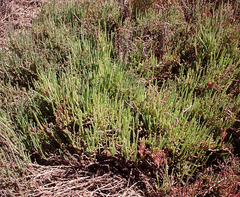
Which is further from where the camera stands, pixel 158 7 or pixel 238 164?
pixel 158 7

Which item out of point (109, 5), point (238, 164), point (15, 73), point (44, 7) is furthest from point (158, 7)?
point (238, 164)

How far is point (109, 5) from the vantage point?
3.28 meters

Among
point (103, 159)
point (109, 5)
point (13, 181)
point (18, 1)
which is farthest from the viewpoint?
point (18, 1)

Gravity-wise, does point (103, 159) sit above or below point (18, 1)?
below

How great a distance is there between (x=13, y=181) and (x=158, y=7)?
9.05 feet

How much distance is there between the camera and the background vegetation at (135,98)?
201 centimetres

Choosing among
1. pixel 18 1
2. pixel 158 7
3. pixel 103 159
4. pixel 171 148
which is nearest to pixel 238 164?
pixel 171 148

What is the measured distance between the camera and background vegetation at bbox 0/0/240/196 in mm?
2014

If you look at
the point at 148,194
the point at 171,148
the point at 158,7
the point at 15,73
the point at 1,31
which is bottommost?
the point at 148,194

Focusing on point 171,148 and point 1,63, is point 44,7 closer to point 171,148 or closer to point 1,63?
point 1,63

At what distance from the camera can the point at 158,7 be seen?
332 centimetres

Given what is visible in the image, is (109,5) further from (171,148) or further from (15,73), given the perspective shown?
Result: (171,148)

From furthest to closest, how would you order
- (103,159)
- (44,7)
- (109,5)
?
(44,7)
(109,5)
(103,159)

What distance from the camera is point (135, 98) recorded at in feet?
7.62
